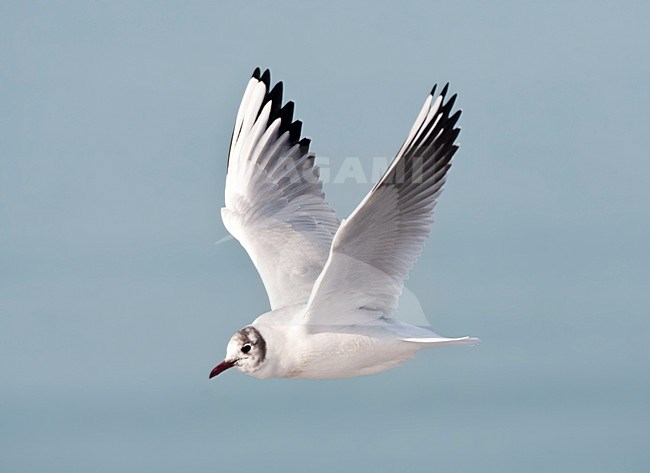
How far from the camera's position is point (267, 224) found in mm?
9758

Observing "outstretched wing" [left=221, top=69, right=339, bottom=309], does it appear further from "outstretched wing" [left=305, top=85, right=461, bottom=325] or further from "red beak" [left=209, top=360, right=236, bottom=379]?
"red beak" [left=209, top=360, right=236, bottom=379]

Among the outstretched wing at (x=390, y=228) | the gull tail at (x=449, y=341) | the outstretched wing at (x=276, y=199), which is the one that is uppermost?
the outstretched wing at (x=276, y=199)

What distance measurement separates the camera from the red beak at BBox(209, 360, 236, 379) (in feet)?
26.8

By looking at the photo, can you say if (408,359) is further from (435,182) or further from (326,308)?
(435,182)

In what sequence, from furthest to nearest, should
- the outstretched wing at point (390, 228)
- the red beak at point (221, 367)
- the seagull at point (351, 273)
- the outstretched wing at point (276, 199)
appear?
the outstretched wing at point (276, 199) → the red beak at point (221, 367) → the seagull at point (351, 273) → the outstretched wing at point (390, 228)

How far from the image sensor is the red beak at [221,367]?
8.18m

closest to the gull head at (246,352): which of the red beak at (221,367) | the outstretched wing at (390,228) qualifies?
the red beak at (221,367)

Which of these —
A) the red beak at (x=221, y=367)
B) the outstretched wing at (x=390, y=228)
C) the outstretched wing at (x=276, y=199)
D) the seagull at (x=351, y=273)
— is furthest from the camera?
the outstretched wing at (x=276, y=199)

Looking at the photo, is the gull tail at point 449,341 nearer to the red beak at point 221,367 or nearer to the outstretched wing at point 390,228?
the outstretched wing at point 390,228

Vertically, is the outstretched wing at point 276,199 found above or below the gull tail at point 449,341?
above

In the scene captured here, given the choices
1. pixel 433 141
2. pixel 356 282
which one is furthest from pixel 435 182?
pixel 356 282

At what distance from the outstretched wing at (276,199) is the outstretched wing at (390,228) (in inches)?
25.1

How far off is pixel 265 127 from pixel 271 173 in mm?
499

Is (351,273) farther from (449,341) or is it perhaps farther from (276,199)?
(276,199)
